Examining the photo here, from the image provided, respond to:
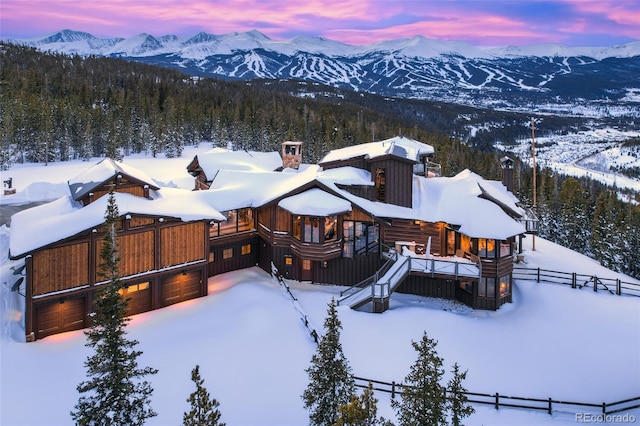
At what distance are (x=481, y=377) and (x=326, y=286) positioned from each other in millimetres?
10752

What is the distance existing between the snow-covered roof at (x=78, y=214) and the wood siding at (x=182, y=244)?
2.42 ft

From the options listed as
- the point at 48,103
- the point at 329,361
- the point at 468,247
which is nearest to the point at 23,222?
the point at 329,361

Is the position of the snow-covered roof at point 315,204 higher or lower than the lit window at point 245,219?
higher

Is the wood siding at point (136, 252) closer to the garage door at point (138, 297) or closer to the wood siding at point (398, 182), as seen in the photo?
the garage door at point (138, 297)

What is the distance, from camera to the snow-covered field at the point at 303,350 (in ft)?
49.9

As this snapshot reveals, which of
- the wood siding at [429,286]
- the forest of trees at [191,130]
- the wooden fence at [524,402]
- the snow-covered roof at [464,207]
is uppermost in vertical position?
the forest of trees at [191,130]

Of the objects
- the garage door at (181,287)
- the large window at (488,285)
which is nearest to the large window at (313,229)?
the garage door at (181,287)

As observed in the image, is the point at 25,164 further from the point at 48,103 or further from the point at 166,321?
the point at 166,321

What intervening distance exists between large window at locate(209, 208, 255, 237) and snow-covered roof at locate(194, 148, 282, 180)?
748 cm

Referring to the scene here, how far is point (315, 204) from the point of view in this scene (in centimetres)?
2464

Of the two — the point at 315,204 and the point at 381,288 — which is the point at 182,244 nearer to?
the point at 315,204

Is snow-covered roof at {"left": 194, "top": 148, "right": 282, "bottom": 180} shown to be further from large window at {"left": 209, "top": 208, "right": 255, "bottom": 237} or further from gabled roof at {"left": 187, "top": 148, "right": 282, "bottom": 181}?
large window at {"left": 209, "top": 208, "right": 255, "bottom": 237}

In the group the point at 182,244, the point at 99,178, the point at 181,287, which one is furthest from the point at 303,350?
the point at 99,178

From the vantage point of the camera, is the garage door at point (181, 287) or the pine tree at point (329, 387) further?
the garage door at point (181, 287)
